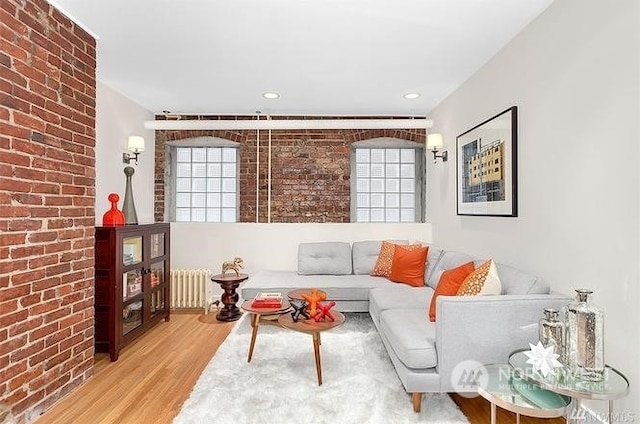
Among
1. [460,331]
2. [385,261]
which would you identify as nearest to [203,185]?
[385,261]

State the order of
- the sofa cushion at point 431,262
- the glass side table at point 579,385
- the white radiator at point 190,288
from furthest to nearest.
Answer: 1. the white radiator at point 190,288
2. the sofa cushion at point 431,262
3. the glass side table at point 579,385

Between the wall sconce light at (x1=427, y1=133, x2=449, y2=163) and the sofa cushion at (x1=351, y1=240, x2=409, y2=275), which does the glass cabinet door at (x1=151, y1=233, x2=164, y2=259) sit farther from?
the wall sconce light at (x1=427, y1=133, x2=449, y2=163)

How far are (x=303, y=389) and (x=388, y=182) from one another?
11.2 feet

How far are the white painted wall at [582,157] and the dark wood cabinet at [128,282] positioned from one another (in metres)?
3.26

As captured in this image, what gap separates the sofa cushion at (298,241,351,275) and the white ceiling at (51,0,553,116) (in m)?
1.77

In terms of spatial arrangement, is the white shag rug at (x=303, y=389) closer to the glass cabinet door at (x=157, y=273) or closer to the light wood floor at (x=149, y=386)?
the light wood floor at (x=149, y=386)

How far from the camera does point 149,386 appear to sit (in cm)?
274

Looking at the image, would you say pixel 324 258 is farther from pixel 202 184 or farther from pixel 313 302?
pixel 202 184

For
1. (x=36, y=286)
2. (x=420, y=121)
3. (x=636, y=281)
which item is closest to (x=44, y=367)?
(x=36, y=286)

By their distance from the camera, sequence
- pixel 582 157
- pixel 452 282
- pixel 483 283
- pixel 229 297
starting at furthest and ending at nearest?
pixel 229 297, pixel 452 282, pixel 483 283, pixel 582 157

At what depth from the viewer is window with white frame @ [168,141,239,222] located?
17.8 feet

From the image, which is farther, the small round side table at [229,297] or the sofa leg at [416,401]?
the small round side table at [229,297]

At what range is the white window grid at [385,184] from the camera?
5.41 metres

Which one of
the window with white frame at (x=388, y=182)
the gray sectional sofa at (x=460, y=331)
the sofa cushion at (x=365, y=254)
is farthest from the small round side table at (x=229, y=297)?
the gray sectional sofa at (x=460, y=331)
